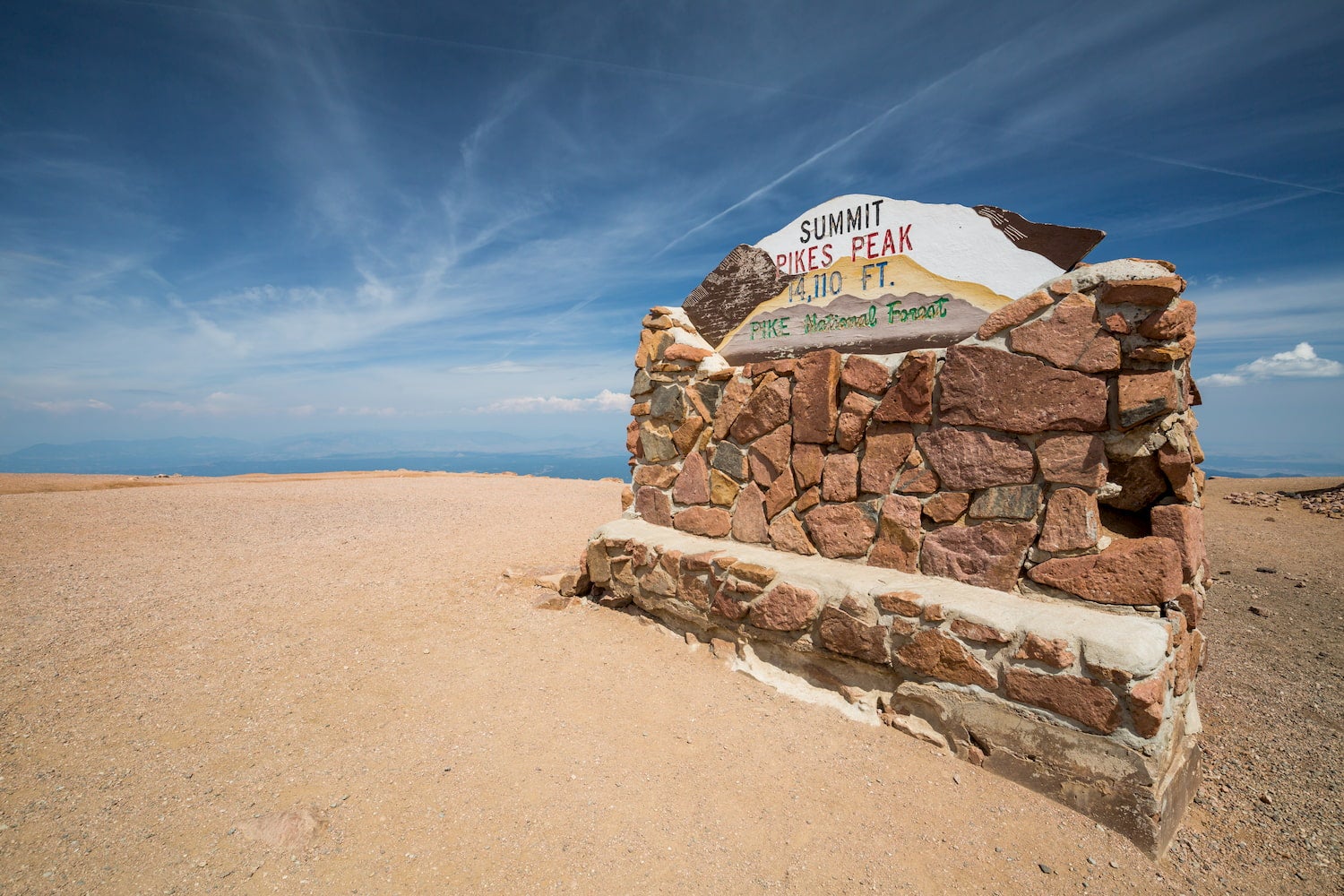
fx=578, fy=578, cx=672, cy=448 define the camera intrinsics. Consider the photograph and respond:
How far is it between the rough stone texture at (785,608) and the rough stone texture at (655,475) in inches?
66.3

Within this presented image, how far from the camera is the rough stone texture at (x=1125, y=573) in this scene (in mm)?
2934

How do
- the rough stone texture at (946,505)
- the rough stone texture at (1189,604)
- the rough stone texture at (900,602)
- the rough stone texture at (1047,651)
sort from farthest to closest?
1. the rough stone texture at (946,505)
2. the rough stone texture at (900,602)
3. the rough stone texture at (1189,604)
4. the rough stone texture at (1047,651)

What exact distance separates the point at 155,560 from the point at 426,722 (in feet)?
18.0

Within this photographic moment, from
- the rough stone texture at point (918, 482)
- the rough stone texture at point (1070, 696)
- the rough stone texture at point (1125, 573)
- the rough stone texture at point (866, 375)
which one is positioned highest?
the rough stone texture at point (866, 375)

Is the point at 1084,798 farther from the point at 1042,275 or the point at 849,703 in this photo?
the point at 1042,275

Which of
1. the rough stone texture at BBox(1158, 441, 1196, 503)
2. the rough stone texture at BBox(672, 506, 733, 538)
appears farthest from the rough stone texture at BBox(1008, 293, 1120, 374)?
the rough stone texture at BBox(672, 506, 733, 538)

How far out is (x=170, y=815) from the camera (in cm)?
266

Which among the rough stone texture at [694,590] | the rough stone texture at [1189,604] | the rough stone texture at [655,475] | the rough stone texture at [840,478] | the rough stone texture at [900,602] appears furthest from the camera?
the rough stone texture at [655,475]

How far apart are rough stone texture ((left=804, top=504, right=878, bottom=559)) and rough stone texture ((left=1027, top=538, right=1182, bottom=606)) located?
3.61ft

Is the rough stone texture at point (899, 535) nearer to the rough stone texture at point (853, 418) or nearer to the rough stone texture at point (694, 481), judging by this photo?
the rough stone texture at point (853, 418)

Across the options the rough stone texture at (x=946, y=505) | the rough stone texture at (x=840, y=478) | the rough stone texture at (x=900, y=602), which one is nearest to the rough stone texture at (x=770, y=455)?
the rough stone texture at (x=840, y=478)

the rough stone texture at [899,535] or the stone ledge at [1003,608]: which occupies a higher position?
the rough stone texture at [899,535]

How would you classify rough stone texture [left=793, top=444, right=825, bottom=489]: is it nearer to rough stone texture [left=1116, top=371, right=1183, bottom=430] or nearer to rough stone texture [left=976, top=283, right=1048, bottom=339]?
rough stone texture [left=976, top=283, right=1048, bottom=339]

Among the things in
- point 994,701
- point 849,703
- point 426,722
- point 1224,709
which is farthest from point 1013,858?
point 426,722
